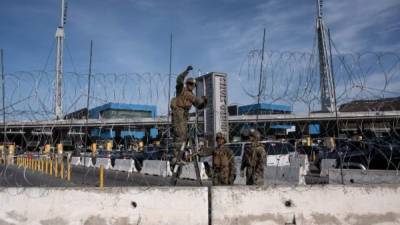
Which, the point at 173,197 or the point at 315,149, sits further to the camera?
the point at 315,149

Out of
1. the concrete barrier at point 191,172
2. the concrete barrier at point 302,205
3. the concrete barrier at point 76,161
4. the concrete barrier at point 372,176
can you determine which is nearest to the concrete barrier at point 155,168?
the concrete barrier at point 191,172

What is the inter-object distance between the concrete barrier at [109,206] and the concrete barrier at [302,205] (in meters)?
0.32

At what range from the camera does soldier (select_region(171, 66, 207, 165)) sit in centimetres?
769

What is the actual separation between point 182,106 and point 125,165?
55.6ft

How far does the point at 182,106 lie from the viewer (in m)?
7.75

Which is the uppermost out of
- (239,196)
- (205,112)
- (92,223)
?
(205,112)

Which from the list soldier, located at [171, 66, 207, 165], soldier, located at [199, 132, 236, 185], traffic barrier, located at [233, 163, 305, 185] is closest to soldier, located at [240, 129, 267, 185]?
soldier, located at [199, 132, 236, 185]

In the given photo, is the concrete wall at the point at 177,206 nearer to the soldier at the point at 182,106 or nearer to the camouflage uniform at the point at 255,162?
the soldier at the point at 182,106

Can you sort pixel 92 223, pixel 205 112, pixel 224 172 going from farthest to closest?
1. pixel 205 112
2. pixel 224 172
3. pixel 92 223

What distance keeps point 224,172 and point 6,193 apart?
138 inches

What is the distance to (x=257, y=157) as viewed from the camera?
314 inches

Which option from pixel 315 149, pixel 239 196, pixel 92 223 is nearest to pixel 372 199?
pixel 239 196

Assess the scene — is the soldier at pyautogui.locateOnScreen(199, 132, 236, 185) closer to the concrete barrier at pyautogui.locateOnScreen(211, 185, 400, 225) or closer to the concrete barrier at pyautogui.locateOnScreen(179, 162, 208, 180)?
the concrete barrier at pyautogui.locateOnScreen(211, 185, 400, 225)

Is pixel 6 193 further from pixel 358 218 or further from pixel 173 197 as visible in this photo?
pixel 358 218
